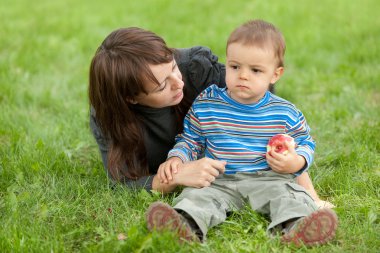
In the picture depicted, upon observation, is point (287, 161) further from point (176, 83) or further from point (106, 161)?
point (106, 161)

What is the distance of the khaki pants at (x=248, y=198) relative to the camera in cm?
283

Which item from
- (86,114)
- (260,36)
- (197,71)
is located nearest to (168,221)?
(260,36)

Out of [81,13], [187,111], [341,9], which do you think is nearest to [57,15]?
[81,13]

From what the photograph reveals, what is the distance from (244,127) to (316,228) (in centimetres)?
70

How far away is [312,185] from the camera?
3.38m

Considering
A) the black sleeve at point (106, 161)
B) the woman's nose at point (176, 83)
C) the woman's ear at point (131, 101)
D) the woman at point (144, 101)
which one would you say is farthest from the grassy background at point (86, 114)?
the woman's nose at point (176, 83)

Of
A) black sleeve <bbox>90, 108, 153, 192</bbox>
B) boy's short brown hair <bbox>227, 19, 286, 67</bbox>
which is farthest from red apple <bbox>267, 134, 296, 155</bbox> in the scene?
black sleeve <bbox>90, 108, 153, 192</bbox>

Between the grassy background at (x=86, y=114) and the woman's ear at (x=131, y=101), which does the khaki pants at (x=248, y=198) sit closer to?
the grassy background at (x=86, y=114)

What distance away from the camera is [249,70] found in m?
3.00

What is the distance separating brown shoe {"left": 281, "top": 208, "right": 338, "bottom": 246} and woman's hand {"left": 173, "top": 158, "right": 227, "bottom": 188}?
0.56 meters

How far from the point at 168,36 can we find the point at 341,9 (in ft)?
7.57

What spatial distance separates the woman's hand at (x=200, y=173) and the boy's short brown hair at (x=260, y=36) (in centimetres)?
62

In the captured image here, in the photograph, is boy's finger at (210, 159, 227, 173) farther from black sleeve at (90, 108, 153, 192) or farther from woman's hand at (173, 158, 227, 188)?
black sleeve at (90, 108, 153, 192)

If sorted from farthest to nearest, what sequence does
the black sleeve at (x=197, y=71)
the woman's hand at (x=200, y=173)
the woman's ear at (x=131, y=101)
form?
the black sleeve at (x=197, y=71), the woman's ear at (x=131, y=101), the woman's hand at (x=200, y=173)
